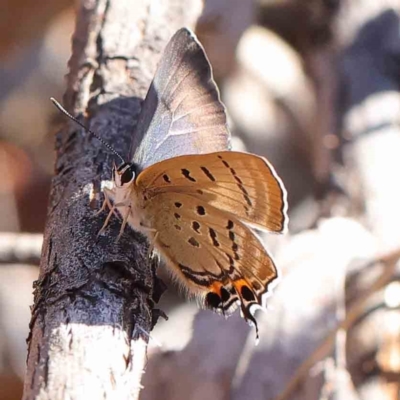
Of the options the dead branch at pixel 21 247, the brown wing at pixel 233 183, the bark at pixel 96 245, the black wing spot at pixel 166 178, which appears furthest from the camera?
the dead branch at pixel 21 247

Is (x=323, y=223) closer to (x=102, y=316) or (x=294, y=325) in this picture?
(x=294, y=325)

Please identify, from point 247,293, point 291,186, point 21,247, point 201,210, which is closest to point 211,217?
point 201,210

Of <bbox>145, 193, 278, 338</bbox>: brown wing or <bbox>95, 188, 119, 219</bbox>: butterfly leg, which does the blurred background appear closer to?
<bbox>145, 193, 278, 338</bbox>: brown wing

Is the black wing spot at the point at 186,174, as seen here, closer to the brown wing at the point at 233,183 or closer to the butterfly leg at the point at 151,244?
the brown wing at the point at 233,183

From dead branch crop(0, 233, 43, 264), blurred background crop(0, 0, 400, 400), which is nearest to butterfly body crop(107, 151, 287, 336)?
blurred background crop(0, 0, 400, 400)

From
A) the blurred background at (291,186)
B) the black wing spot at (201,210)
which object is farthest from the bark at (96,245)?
the blurred background at (291,186)

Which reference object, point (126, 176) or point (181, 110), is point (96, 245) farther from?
point (181, 110)

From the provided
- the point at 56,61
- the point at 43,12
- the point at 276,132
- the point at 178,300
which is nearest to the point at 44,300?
the point at 178,300
